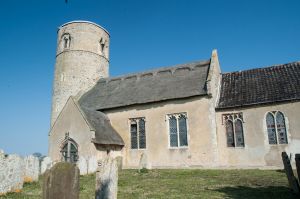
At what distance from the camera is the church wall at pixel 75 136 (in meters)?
18.8

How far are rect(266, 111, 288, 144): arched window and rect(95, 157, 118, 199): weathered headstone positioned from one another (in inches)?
620

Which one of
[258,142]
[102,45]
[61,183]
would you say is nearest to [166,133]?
[258,142]

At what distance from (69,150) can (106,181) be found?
14.6 metres

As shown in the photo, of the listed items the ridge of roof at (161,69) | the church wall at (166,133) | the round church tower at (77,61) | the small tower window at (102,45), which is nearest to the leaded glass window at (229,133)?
the church wall at (166,133)

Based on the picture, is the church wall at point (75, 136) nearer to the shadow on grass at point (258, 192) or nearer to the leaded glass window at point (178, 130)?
the leaded glass window at point (178, 130)

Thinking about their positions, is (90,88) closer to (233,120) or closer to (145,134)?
(145,134)

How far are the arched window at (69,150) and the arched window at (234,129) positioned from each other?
11981mm

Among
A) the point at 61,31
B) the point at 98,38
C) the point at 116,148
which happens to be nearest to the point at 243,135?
the point at 116,148

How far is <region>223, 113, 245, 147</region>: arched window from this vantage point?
66.8 feet

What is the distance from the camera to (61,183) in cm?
506

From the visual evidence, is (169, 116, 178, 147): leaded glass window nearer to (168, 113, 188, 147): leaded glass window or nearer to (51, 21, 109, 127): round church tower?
(168, 113, 188, 147): leaded glass window

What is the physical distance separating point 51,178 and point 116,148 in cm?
1743

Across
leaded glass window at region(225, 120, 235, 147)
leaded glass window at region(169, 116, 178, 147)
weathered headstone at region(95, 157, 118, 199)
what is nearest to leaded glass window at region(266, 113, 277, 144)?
leaded glass window at region(225, 120, 235, 147)

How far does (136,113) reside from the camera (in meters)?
23.1
